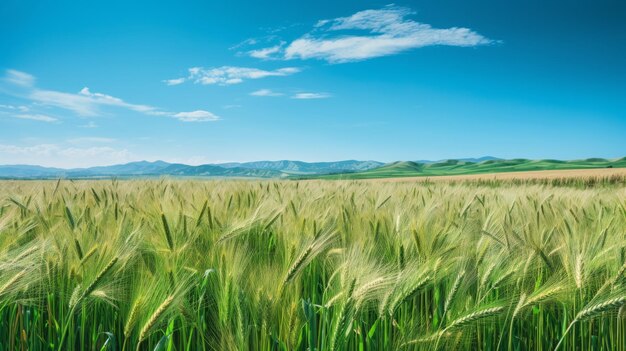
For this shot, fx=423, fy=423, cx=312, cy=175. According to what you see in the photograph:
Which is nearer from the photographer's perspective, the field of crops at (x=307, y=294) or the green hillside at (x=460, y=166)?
the field of crops at (x=307, y=294)

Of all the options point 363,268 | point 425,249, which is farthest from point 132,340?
point 425,249

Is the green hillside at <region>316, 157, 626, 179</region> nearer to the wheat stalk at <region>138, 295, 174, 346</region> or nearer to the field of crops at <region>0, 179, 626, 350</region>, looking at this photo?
the field of crops at <region>0, 179, 626, 350</region>

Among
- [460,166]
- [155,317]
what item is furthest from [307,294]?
[460,166]

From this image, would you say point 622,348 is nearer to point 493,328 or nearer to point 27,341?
point 493,328

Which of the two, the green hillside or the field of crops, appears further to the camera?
the green hillside

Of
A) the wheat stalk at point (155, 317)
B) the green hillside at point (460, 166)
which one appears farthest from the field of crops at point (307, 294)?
the green hillside at point (460, 166)

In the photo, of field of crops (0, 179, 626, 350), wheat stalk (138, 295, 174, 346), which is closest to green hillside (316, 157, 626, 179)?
field of crops (0, 179, 626, 350)

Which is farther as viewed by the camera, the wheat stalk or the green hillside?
the green hillside

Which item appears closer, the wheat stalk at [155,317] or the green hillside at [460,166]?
the wheat stalk at [155,317]

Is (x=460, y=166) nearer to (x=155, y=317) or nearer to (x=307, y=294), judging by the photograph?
(x=307, y=294)

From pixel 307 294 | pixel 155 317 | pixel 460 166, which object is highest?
pixel 460 166

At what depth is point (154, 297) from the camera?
4.62 feet

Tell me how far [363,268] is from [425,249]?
0.61 metres

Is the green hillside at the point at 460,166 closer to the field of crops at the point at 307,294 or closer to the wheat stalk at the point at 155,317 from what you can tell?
the field of crops at the point at 307,294
